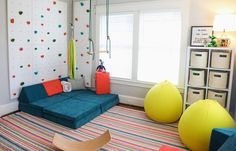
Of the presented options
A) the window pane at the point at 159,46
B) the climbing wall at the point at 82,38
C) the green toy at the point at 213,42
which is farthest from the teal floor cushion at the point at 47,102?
the green toy at the point at 213,42

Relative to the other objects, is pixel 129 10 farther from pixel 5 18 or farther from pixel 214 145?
pixel 214 145

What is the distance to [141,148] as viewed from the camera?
2.46 meters

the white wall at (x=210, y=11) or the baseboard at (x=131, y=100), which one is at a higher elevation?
the white wall at (x=210, y=11)

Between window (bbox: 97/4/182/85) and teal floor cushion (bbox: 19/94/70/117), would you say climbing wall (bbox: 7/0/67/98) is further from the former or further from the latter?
window (bbox: 97/4/182/85)

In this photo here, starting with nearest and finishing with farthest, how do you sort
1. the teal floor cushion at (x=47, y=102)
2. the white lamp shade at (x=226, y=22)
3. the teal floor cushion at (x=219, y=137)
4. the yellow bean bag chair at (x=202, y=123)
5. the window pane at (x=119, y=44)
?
the teal floor cushion at (x=219, y=137), the yellow bean bag chair at (x=202, y=123), the white lamp shade at (x=226, y=22), the teal floor cushion at (x=47, y=102), the window pane at (x=119, y=44)

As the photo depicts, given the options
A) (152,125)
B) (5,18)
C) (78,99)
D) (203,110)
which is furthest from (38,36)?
Result: (203,110)

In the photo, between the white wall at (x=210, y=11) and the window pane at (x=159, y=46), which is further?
the window pane at (x=159, y=46)

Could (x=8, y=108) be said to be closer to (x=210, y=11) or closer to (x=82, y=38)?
(x=82, y=38)

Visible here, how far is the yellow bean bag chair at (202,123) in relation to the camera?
2.22 metres

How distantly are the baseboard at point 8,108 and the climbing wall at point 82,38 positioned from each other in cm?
152

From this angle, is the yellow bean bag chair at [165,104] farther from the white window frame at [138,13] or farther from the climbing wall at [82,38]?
the climbing wall at [82,38]

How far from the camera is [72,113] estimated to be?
3.02 meters

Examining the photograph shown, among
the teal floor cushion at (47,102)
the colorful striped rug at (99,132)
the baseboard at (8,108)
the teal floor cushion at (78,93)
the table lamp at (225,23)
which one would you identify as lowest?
the colorful striped rug at (99,132)

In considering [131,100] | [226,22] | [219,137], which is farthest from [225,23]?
[131,100]
